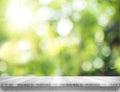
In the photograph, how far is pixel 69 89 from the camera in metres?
2.00

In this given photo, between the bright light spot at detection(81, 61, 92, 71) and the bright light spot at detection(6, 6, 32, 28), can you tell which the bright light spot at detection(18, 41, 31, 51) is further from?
the bright light spot at detection(81, 61, 92, 71)

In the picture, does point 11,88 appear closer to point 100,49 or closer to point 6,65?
point 6,65

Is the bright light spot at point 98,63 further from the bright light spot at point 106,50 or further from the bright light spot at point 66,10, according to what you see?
the bright light spot at point 66,10

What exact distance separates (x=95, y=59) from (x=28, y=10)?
1.99 feet

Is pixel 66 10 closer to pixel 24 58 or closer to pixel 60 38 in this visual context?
pixel 60 38

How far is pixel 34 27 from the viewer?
206cm

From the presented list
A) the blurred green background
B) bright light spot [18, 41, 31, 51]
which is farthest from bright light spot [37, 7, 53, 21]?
bright light spot [18, 41, 31, 51]

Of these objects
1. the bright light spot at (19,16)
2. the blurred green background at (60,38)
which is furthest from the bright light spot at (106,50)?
the bright light spot at (19,16)

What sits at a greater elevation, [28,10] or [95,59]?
[28,10]

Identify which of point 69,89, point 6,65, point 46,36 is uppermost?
point 46,36

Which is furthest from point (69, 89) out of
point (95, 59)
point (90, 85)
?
point (95, 59)

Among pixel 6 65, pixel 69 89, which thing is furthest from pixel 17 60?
pixel 69 89

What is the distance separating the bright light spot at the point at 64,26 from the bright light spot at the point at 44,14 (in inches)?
3.7

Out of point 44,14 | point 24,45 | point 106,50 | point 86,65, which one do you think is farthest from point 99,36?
point 24,45
